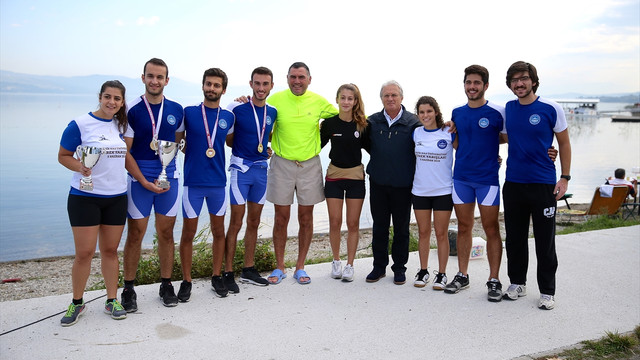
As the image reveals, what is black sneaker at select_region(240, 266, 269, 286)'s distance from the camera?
5.22 m

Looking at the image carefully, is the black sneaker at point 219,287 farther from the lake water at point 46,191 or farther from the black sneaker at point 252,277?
the lake water at point 46,191

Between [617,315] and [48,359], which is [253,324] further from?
[617,315]

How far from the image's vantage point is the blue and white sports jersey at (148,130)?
4.35 meters

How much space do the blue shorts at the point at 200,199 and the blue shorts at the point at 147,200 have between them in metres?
0.14

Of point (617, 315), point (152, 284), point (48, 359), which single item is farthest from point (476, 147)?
point (48, 359)

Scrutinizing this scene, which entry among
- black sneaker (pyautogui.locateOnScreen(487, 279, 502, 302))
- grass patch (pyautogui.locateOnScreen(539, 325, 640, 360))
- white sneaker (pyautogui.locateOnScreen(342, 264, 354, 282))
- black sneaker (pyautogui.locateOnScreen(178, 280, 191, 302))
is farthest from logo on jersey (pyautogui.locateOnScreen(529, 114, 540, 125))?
black sneaker (pyautogui.locateOnScreen(178, 280, 191, 302))

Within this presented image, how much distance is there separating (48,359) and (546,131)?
4433mm

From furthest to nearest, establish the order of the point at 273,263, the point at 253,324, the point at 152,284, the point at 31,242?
the point at 31,242 → the point at 273,263 → the point at 152,284 → the point at 253,324

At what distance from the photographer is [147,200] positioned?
445cm

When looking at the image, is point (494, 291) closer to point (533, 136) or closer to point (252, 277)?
point (533, 136)

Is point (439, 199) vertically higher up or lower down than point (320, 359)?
higher up

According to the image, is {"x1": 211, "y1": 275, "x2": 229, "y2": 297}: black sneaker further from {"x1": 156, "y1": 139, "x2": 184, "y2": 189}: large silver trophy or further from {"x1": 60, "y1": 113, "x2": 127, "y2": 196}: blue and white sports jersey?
{"x1": 60, "y1": 113, "x2": 127, "y2": 196}: blue and white sports jersey

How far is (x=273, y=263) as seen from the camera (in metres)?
5.88

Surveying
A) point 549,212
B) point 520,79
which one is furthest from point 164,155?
point 549,212
